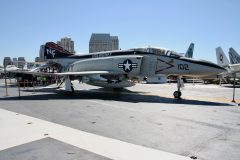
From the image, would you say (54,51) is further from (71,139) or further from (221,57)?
(221,57)

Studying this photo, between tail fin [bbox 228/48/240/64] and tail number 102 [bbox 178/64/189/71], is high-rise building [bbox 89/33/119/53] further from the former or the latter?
tail number 102 [bbox 178/64/189/71]

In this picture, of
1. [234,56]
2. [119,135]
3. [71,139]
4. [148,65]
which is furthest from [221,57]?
[71,139]

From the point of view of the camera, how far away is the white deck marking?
5.05m

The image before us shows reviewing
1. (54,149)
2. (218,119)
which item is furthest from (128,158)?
(218,119)

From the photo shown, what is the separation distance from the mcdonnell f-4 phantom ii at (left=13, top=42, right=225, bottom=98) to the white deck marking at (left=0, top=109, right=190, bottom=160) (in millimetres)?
8440

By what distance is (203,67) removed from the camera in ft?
43.8

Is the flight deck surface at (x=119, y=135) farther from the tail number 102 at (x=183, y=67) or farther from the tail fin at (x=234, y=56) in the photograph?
the tail fin at (x=234, y=56)

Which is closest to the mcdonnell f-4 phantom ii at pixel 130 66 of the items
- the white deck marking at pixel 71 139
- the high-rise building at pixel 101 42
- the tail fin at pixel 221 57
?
the white deck marking at pixel 71 139

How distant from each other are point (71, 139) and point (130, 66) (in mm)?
9937

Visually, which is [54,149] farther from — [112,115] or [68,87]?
[68,87]

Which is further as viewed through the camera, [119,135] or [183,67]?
[183,67]

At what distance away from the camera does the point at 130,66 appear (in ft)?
51.0

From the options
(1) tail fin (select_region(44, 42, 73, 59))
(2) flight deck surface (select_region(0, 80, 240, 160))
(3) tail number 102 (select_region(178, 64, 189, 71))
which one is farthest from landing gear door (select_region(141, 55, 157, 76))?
(1) tail fin (select_region(44, 42, 73, 59))

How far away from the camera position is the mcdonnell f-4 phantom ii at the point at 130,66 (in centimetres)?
1379
